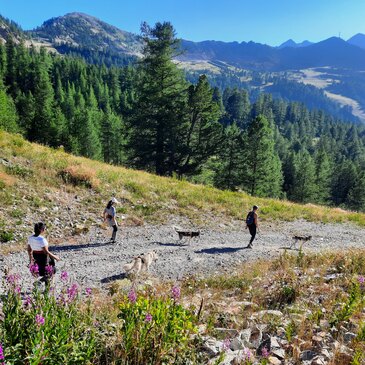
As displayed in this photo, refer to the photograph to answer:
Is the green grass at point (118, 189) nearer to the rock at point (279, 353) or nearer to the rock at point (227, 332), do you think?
the rock at point (227, 332)

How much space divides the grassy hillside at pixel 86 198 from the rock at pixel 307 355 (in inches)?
446

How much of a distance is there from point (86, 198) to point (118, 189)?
2.39 metres

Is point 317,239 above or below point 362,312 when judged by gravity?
below

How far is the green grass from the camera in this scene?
17.0 meters

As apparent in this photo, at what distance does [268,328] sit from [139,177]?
1697 cm

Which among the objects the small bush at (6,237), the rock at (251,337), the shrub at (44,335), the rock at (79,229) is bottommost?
the rock at (79,229)

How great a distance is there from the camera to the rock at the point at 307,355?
5336 millimetres

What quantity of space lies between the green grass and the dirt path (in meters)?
1.80

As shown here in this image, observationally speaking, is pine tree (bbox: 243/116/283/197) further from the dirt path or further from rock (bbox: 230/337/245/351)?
rock (bbox: 230/337/245/351)

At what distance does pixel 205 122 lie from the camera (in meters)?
36.2

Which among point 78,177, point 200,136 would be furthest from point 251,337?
point 200,136

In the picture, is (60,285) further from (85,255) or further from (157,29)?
(157,29)

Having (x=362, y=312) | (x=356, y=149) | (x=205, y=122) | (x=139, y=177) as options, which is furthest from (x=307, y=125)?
(x=362, y=312)

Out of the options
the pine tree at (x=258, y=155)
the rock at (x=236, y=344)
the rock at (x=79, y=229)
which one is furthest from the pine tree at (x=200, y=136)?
the rock at (x=236, y=344)
